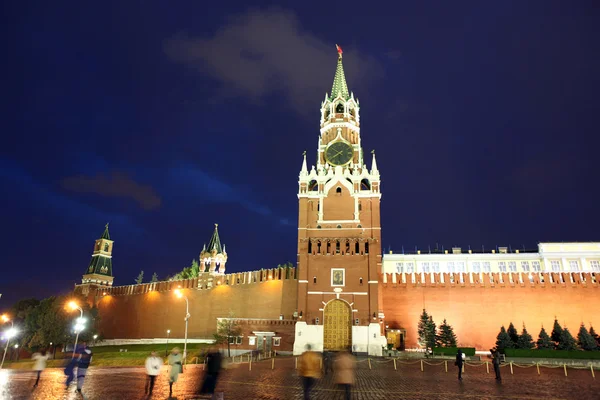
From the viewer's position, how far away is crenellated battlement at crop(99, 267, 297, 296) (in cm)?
4281

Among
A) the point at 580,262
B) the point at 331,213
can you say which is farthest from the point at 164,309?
the point at 580,262

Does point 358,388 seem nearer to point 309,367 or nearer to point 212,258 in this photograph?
point 309,367

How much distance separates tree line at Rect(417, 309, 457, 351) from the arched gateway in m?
6.51

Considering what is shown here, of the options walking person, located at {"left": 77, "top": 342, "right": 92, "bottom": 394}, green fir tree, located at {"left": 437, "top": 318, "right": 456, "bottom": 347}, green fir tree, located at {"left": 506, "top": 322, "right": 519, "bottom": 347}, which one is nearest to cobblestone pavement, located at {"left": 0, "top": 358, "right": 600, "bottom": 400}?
walking person, located at {"left": 77, "top": 342, "right": 92, "bottom": 394}

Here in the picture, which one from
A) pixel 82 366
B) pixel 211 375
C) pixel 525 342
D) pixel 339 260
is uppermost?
pixel 339 260

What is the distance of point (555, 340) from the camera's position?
3362 centimetres

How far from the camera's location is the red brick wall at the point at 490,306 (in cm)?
3678

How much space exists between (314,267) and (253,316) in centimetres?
980

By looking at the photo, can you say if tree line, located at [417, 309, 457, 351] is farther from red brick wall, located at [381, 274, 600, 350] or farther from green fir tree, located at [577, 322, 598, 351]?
green fir tree, located at [577, 322, 598, 351]

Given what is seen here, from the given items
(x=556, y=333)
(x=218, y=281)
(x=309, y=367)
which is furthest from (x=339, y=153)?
(x=309, y=367)

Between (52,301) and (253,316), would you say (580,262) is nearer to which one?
(253,316)

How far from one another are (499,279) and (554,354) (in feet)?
32.0

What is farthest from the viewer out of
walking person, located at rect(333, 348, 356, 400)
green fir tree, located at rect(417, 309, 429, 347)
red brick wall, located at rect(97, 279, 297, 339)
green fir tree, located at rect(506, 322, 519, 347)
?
red brick wall, located at rect(97, 279, 297, 339)

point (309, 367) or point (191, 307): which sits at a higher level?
point (191, 307)
